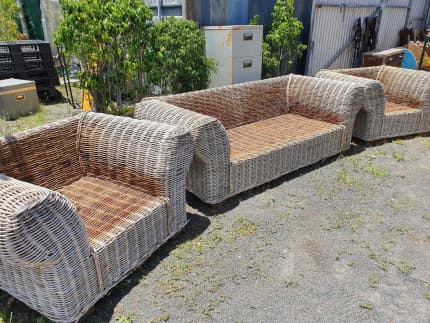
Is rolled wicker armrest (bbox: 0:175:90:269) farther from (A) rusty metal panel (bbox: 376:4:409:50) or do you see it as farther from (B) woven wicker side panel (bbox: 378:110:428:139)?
(A) rusty metal panel (bbox: 376:4:409:50)

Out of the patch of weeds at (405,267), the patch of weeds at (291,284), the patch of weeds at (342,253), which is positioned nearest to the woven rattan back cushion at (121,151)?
the patch of weeds at (291,284)

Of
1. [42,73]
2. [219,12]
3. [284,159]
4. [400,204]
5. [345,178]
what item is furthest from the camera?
[42,73]

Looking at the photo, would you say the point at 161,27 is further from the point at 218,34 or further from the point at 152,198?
the point at 152,198

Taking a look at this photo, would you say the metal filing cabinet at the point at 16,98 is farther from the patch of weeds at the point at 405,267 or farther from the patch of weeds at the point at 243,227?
the patch of weeds at the point at 405,267

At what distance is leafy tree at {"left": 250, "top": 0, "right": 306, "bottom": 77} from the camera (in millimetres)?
5664

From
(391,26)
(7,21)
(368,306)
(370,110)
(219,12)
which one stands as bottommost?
(368,306)

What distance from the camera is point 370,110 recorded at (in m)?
3.86

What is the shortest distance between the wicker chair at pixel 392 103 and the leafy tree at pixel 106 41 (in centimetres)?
231

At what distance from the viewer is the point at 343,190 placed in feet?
10.4

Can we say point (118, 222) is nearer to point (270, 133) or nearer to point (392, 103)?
point (270, 133)

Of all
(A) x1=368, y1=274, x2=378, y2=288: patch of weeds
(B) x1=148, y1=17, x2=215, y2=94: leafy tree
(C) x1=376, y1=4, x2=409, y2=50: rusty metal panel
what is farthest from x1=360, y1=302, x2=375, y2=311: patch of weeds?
(C) x1=376, y1=4, x2=409, y2=50: rusty metal panel

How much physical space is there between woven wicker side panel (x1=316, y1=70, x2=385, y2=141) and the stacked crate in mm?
4906

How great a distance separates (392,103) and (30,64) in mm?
5858

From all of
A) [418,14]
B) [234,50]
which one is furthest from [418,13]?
[234,50]
